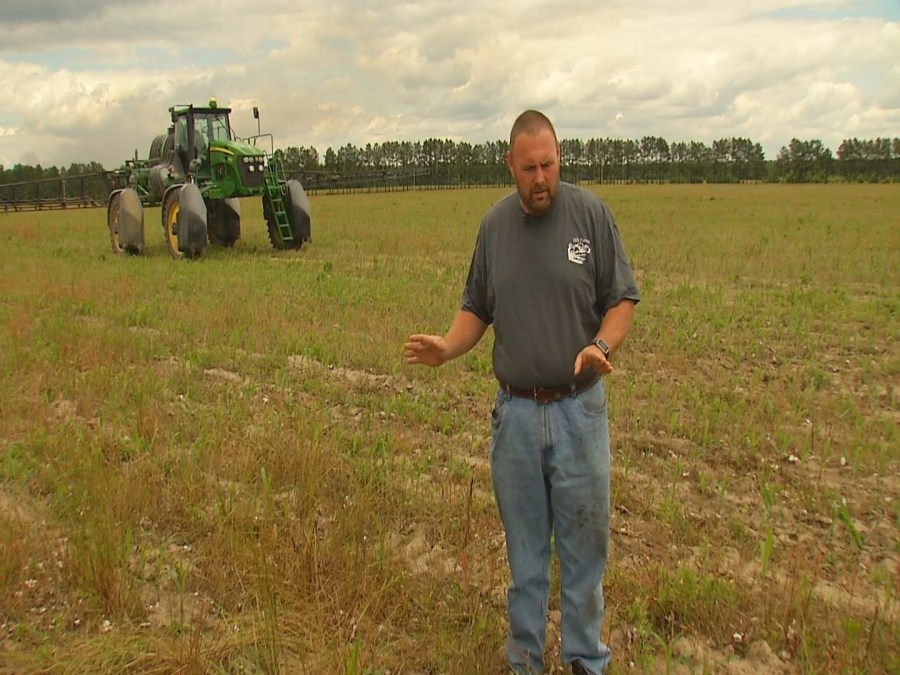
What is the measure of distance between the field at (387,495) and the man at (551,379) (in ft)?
1.35

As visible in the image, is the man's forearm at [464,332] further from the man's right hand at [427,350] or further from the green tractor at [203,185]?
the green tractor at [203,185]

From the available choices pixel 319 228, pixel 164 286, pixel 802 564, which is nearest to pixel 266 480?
pixel 802 564

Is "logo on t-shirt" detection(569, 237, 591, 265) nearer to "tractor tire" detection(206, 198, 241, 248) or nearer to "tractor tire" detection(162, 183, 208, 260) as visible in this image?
"tractor tire" detection(162, 183, 208, 260)

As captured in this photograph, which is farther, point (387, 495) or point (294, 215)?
point (294, 215)

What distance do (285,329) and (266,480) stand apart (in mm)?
4322

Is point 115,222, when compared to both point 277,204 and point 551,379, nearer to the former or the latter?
point 277,204

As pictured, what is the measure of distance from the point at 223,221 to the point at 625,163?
101m

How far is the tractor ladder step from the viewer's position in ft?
52.7

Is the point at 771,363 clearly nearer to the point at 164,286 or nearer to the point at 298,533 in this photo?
the point at 298,533

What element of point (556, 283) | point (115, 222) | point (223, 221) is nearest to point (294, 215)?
point (223, 221)

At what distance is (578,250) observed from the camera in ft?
8.95

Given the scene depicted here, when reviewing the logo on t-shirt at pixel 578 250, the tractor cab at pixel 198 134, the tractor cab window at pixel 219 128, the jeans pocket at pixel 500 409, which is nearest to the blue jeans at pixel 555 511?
the jeans pocket at pixel 500 409

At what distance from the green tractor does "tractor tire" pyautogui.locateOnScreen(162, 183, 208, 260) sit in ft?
0.06

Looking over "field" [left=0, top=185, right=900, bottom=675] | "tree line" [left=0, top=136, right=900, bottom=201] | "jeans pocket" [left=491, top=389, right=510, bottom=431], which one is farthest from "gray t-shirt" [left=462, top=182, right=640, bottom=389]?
"tree line" [left=0, top=136, right=900, bottom=201]
